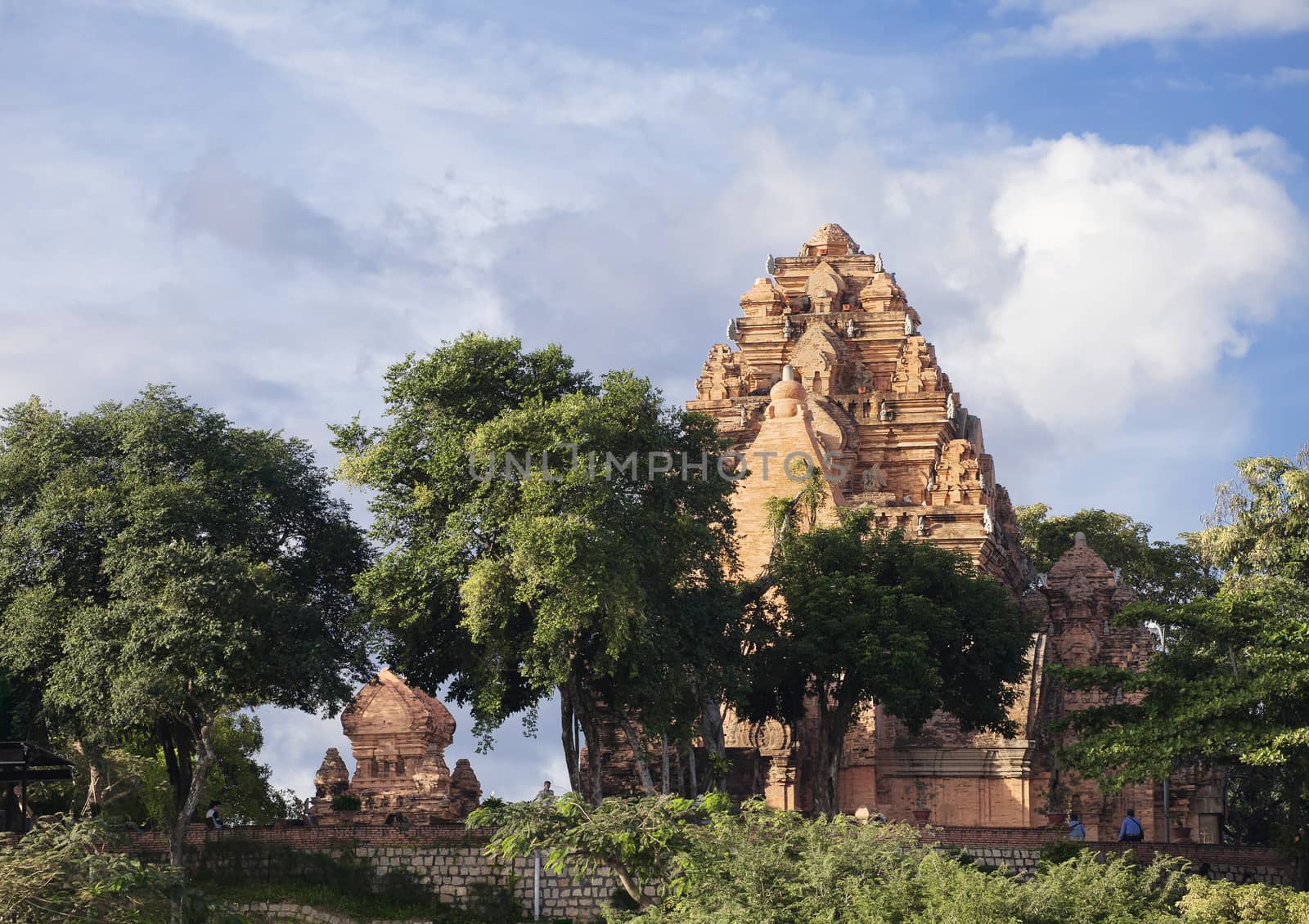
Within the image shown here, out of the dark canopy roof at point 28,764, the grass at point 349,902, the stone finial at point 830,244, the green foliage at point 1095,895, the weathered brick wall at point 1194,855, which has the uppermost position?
the stone finial at point 830,244

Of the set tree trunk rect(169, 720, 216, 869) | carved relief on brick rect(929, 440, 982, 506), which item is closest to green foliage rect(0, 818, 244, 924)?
tree trunk rect(169, 720, 216, 869)

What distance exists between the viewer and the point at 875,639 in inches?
1425

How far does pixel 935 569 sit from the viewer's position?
3862cm

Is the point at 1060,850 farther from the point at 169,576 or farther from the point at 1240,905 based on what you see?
the point at 169,576

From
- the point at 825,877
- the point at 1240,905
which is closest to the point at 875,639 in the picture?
the point at 1240,905

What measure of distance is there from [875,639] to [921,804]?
24.9 feet

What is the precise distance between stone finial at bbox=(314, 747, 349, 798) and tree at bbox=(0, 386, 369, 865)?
1.82 metres

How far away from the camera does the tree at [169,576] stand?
3400 cm

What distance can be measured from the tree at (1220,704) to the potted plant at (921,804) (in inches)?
354

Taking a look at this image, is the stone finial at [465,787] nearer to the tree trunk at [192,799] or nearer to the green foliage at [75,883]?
the tree trunk at [192,799]

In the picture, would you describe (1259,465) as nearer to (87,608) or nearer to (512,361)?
(512,361)

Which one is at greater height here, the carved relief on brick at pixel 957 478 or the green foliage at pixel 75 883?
the carved relief on brick at pixel 957 478

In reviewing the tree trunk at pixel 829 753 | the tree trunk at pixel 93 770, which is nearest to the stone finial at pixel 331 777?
the tree trunk at pixel 93 770

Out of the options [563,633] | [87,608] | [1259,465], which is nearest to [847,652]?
[563,633]
